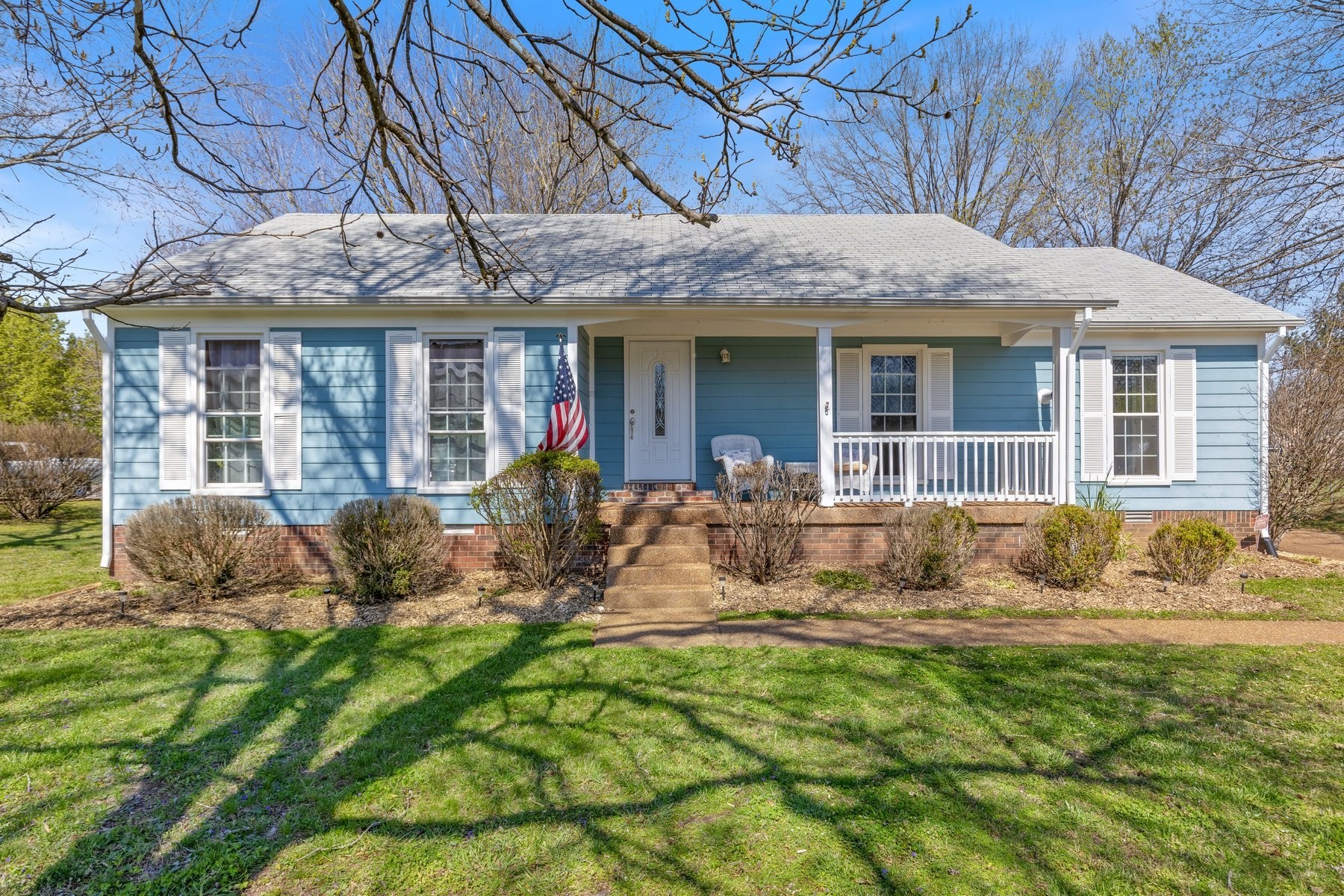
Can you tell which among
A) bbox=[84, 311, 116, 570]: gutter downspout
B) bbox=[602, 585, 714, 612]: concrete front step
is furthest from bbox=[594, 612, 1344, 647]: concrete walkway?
bbox=[84, 311, 116, 570]: gutter downspout

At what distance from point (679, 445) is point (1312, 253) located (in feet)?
39.4

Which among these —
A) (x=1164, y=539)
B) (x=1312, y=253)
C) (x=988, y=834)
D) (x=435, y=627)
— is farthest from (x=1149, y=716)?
(x=1312, y=253)

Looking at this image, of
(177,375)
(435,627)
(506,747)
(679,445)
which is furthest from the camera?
(679,445)

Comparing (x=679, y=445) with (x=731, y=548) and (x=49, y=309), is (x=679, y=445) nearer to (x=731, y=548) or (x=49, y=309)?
(x=731, y=548)

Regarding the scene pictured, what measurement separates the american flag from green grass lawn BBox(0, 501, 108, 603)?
544 cm

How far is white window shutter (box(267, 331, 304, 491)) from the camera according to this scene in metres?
7.82

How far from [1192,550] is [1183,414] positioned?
3146 mm

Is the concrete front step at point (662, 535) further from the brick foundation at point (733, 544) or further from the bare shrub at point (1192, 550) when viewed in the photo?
the bare shrub at point (1192, 550)

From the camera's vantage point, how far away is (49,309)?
4.37m

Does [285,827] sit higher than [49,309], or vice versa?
[49,309]

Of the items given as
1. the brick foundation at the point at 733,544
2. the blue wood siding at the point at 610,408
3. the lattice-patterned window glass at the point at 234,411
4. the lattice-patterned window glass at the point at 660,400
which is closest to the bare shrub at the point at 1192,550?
the brick foundation at the point at 733,544

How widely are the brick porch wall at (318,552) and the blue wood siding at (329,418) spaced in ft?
0.44

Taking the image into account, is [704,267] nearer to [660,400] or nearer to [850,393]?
[660,400]

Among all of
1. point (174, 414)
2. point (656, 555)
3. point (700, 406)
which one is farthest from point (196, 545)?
point (700, 406)
